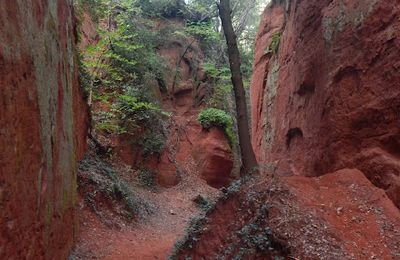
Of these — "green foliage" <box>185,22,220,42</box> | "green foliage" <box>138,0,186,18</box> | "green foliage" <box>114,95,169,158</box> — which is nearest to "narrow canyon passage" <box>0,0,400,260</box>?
"green foliage" <box>114,95,169,158</box>

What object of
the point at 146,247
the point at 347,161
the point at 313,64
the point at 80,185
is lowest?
the point at 146,247

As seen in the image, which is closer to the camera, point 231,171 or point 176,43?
point 231,171

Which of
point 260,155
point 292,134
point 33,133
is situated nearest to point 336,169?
point 292,134

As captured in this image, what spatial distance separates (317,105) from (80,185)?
7116mm

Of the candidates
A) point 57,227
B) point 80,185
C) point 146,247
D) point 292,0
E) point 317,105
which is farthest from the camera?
point 292,0

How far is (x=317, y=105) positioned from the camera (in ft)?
29.5

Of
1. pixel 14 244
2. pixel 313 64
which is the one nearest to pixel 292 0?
pixel 313 64

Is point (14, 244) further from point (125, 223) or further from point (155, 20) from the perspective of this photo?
point (155, 20)

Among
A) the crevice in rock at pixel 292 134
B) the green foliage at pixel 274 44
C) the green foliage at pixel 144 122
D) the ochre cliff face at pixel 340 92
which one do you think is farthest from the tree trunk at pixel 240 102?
the green foliage at pixel 144 122

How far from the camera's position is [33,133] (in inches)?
170

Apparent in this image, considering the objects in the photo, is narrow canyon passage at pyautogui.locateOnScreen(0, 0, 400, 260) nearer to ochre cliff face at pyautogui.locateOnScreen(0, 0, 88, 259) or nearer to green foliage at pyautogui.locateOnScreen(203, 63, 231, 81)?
ochre cliff face at pyautogui.locateOnScreen(0, 0, 88, 259)

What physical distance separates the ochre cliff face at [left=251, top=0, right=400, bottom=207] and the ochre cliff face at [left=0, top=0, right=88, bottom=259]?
551 cm

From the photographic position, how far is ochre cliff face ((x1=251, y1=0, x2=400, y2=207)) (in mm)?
6551

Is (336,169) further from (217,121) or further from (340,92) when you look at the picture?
(217,121)
